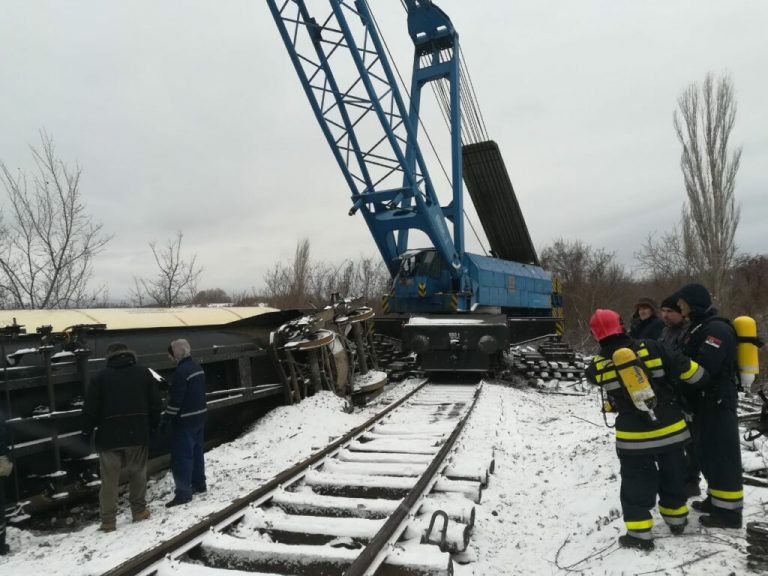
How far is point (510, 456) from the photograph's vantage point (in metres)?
5.53

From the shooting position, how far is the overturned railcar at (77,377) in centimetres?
418

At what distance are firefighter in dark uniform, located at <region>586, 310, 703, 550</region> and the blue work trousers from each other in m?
3.40

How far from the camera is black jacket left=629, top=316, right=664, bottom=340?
16.9 feet

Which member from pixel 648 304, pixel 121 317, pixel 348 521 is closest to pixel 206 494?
pixel 348 521

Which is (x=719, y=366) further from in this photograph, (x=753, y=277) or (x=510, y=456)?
(x=753, y=277)

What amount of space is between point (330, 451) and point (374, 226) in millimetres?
8009

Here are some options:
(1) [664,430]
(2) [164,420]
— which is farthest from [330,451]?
(1) [664,430]

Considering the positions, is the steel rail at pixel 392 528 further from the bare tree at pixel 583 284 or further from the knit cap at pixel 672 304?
the bare tree at pixel 583 284

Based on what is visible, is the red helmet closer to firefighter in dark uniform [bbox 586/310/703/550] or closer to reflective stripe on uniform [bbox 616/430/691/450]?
firefighter in dark uniform [bbox 586/310/703/550]

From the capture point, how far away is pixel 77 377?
466cm

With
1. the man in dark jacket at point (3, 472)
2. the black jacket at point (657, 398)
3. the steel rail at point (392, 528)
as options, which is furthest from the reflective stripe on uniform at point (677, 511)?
the man in dark jacket at point (3, 472)

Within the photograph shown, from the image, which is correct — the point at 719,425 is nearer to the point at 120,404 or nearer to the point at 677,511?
the point at 677,511

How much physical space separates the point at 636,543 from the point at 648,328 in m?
2.75

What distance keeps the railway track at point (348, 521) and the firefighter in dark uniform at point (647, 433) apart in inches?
42.9
